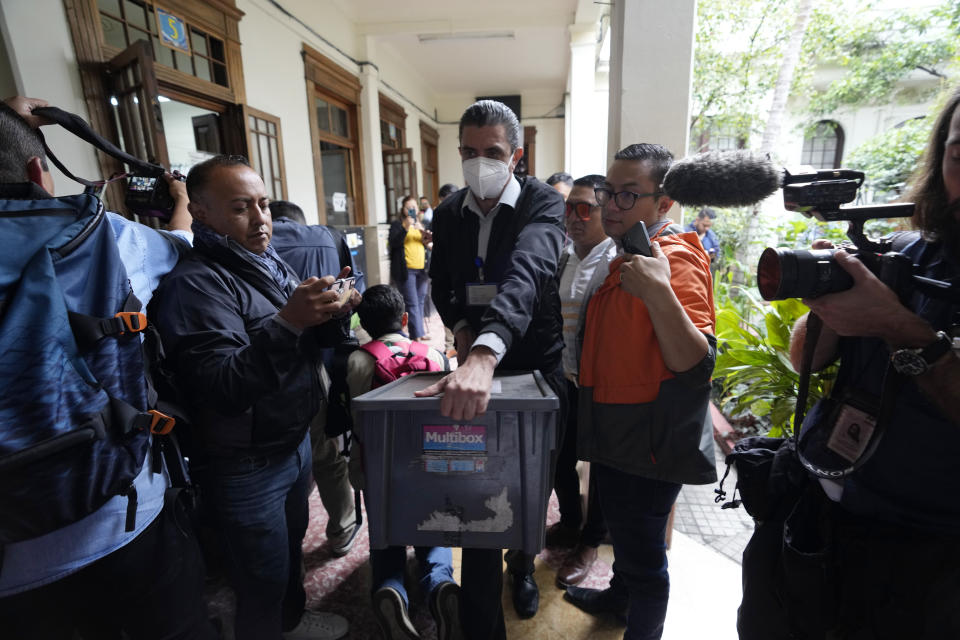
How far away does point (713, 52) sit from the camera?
6.90m

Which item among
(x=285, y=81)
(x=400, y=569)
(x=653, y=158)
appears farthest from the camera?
(x=285, y=81)

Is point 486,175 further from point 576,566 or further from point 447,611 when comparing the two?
point 576,566

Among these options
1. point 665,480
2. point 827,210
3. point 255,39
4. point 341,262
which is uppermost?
point 255,39

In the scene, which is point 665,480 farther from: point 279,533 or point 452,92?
point 452,92

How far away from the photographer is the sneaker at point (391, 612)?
57.4 inches

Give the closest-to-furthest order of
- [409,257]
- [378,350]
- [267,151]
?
[378,350]
[267,151]
[409,257]

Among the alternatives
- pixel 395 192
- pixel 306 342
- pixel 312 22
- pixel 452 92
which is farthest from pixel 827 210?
pixel 452 92

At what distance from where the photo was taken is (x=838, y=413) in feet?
3.18

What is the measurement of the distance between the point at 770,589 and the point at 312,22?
683 cm

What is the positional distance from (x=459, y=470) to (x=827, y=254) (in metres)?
0.81

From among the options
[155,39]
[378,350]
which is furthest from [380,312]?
[155,39]

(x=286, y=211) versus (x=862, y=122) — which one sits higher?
(x=862, y=122)

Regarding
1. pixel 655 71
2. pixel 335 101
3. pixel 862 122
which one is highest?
pixel 862 122

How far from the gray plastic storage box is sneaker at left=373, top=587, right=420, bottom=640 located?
2.05 ft
